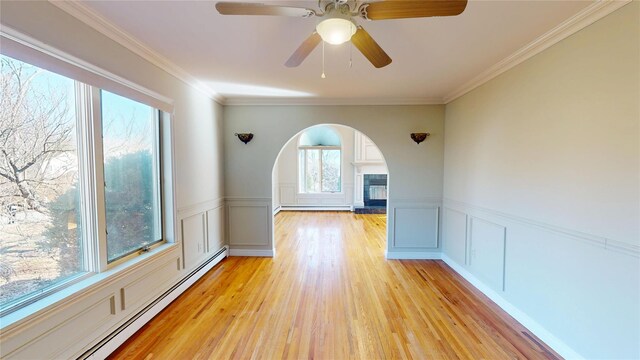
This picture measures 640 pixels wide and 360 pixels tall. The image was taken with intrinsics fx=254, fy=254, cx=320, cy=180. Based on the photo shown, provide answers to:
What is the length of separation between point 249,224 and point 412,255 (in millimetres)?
2603

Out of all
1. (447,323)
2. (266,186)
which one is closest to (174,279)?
(266,186)

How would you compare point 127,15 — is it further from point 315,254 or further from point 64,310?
point 315,254

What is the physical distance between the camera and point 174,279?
272cm

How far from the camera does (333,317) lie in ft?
7.88

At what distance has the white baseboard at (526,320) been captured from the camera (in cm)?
191

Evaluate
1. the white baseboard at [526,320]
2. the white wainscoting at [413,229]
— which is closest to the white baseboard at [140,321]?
the white wainscoting at [413,229]

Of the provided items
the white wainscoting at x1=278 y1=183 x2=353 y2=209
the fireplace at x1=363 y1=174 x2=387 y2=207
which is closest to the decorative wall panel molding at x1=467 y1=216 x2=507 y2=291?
the fireplace at x1=363 y1=174 x2=387 y2=207

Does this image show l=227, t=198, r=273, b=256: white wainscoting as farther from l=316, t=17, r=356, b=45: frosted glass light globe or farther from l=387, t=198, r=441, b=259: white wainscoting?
l=316, t=17, r=356, b=45: frosted glass light globe

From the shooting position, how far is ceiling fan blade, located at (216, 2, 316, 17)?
4.22 feet

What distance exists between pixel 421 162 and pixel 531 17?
2.28 m

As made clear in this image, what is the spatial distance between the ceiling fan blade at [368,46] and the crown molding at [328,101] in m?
1.97

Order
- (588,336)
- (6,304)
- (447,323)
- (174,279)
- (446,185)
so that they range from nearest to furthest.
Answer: (6,304) → (588,336) → (447,323) → (174,279) → (446,185)

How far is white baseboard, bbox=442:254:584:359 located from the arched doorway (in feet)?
16.0

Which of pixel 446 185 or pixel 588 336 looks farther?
pixel 446 185
